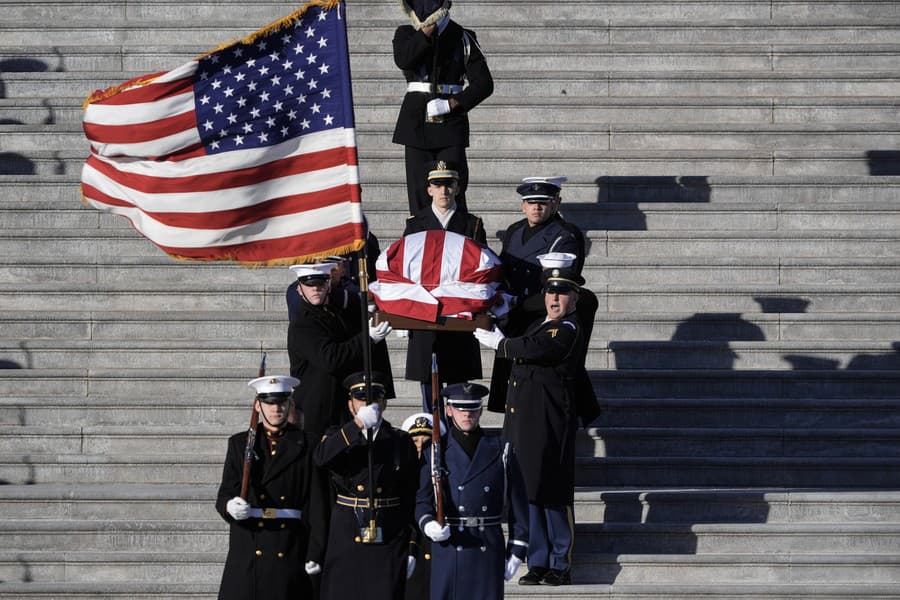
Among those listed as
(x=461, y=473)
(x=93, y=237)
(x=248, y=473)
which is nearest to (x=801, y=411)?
(x=461, y=473)

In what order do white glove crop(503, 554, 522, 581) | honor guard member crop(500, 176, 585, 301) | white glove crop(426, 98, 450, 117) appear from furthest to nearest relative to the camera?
1. white glove crop(426, 98, 450, 117)
2. honor guard member crop(500, 176, 585, 301)
3. white glove crop(503, 554, 522, 581)

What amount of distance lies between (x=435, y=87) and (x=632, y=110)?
3776mm

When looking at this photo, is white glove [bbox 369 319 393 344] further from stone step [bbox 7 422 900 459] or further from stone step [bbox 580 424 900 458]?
stone step [bbox 580 424 900 458]

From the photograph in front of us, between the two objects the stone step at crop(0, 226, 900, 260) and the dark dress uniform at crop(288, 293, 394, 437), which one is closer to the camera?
the dark dress uniform at crop(288, 293, 394, 437)

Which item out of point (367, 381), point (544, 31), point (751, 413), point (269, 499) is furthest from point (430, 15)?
point (544, 31)

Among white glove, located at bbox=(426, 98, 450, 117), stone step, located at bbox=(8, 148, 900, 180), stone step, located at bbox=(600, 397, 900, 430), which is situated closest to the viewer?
stone step, located at bbox=(600, 397, 900, 430)

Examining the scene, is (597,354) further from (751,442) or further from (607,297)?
(751,442)

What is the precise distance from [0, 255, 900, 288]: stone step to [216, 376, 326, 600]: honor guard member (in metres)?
4.41

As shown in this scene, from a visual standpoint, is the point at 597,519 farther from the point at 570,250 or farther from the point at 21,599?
the point at 21,599

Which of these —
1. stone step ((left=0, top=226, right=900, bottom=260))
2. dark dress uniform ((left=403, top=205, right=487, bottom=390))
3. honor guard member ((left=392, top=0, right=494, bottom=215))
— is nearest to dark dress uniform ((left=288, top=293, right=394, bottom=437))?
dark dress uniform ((left=403, top=205, right=487, bottom=390))

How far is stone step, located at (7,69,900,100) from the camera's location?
16875mm

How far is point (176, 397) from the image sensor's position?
1336 centimetres

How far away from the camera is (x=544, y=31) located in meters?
17.8

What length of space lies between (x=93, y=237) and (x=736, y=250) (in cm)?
→ 511
